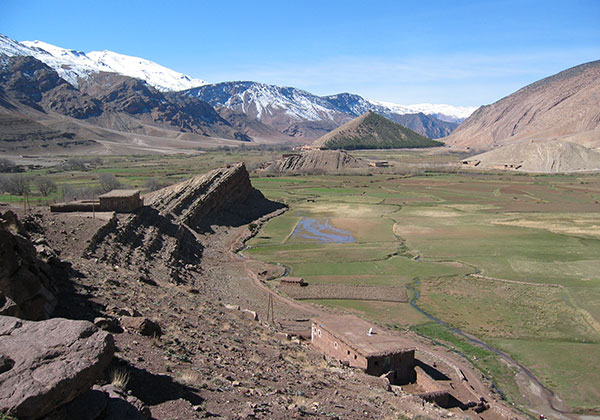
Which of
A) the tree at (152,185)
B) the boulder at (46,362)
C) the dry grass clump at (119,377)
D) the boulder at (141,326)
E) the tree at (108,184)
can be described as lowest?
the tree at (152,185)

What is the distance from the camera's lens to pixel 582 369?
2195 cm

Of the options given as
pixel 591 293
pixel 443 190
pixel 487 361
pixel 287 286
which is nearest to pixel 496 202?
pixel 443 190

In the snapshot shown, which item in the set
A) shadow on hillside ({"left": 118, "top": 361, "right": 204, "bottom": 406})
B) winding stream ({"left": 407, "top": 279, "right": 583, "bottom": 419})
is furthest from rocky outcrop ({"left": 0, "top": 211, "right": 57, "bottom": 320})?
winding stream ({"left": 407, "top": 279, "right": 583, "bottom": 419})

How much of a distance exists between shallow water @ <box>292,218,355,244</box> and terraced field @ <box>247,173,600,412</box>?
1.82 feet

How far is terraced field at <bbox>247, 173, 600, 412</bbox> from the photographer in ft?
→ 80.1

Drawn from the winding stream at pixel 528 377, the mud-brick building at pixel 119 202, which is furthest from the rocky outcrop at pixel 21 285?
the mud-brick building at pixel 119 202

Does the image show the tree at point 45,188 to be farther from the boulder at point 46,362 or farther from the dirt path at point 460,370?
the boulder at point 46,362

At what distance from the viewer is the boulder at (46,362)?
654 cm

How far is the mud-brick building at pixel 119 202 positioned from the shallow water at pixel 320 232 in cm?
1931

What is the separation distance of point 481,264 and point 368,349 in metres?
23.6

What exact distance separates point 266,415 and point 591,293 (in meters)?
30.4

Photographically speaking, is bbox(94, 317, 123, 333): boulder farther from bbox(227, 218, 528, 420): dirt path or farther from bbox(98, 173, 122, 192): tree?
bbox(98, 173, 122, 192): tree

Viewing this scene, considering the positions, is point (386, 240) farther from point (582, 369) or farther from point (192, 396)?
point (192, 396)

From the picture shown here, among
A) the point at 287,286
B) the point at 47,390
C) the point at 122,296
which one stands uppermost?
the point at 47,390
